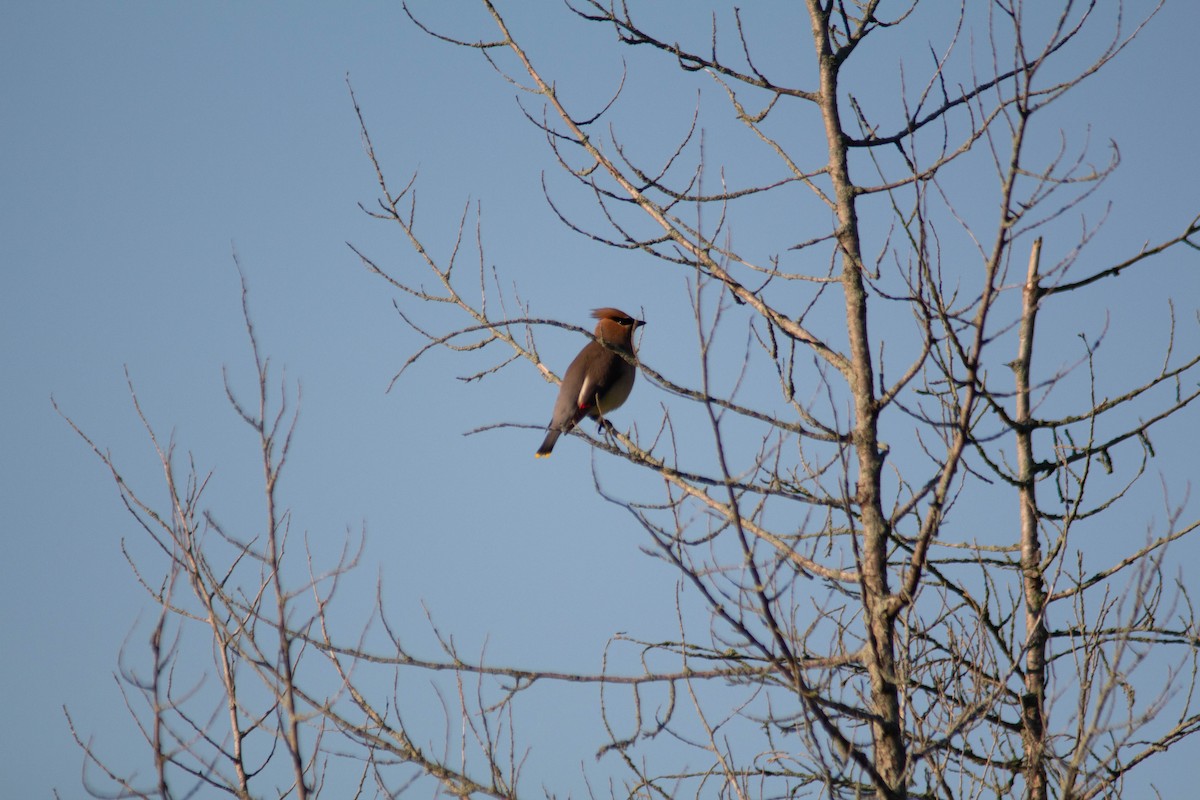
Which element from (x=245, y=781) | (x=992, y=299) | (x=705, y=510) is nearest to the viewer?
(x=992, y=299)

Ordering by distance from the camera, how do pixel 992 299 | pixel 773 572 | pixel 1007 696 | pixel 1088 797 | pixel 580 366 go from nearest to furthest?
pixel 992 299, pixel 773 572, pixel 1088 797, pixel 1007 696, pixel 580 366

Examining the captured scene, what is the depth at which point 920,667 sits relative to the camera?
4.14 metres

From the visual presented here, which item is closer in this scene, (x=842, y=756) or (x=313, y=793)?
(x=842, y=756)

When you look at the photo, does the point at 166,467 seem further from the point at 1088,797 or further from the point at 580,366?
the point at 580,366

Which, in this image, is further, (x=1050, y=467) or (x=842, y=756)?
(x=1050, y=467)

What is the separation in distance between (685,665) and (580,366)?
4016 millimetres

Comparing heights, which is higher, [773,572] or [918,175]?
[918,175]

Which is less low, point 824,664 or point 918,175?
point 918,175

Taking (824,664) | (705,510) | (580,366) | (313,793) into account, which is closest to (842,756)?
(824,664)

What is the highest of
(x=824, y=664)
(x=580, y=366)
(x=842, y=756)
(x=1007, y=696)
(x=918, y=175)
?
(x=580, y=366)

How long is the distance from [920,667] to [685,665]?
0.98 meters

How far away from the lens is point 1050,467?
5133 mm

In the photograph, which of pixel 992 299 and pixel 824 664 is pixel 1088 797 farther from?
pixel 992 299

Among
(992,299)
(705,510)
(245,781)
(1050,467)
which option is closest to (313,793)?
(245,781)
